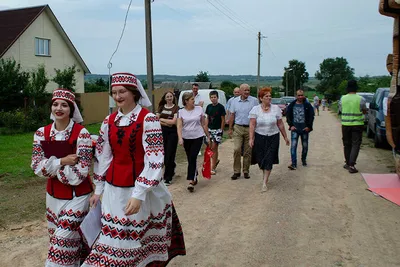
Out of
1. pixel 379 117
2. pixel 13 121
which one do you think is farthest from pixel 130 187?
pixel 13 121

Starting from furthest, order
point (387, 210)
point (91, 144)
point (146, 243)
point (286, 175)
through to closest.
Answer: point (286, 175), point (387, 210), point (91, 144), point (146, 243)

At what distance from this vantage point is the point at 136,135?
3.36m

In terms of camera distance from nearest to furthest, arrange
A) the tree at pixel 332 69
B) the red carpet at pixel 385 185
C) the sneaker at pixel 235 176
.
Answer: the red carpet at pixel 385 185 < the sneaker at pixel 235 176 < the tree at pixel 332 69

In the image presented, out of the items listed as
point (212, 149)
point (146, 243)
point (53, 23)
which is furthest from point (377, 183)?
point (53, 23)

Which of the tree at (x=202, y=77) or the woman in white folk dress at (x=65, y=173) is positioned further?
the tree at (x=202, y=77)

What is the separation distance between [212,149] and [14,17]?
75.1 ft

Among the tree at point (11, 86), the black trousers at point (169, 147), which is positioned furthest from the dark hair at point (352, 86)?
the tree at point (11, 86)

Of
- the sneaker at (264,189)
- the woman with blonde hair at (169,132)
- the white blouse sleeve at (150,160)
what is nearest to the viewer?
the white blouse sleeve at (150,160)

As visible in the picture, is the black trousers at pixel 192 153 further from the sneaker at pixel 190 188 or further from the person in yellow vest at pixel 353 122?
the person in yellow vest at pixel 353 122

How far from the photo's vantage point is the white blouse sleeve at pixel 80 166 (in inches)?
141

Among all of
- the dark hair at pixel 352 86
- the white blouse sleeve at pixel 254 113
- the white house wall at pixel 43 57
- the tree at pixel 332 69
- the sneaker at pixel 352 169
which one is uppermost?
the tree at pixel 332 69

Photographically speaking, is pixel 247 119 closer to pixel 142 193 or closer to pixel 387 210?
pixel 387 210

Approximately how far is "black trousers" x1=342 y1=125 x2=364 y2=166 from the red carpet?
21.1 inches

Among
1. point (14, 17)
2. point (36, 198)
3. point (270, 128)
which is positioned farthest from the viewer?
point (14, 17)
